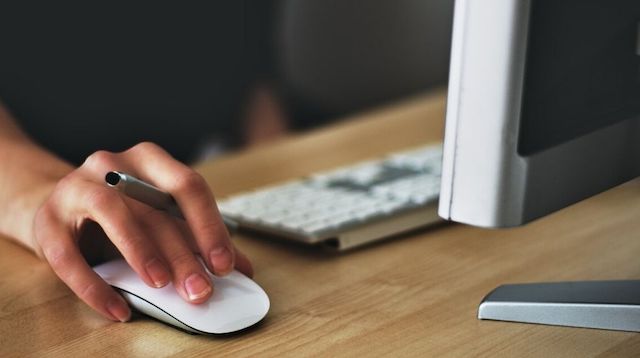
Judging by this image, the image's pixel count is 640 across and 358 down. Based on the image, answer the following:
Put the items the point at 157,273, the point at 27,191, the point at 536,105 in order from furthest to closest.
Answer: the point at 27,191
the point at 157,273
the point at 536,105

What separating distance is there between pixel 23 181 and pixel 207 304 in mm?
306

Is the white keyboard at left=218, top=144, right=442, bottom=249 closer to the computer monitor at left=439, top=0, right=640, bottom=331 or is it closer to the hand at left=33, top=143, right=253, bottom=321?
the hand at left=33, top=143, right=253, bottom=321

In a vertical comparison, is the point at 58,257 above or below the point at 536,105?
below

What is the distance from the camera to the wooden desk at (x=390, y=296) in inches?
28.0

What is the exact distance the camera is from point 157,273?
0.74 metres

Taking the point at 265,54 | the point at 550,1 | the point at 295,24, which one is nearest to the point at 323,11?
the point at 295,24

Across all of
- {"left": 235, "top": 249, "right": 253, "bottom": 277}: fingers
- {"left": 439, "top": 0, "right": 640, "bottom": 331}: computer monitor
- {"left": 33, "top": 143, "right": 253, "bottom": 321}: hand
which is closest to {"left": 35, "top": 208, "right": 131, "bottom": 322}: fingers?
{"left": 33, "top": 143, "right": 253, "bottom": 321}: hand

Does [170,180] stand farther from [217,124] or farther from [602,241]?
[217,124]

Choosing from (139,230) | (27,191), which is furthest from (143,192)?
(27,191)

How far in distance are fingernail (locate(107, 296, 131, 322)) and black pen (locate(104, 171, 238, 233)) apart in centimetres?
8

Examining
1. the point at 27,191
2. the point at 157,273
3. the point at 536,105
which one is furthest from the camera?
the point at 27,191

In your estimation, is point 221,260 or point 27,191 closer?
point 221,260

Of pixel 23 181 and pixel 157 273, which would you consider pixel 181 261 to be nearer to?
pixel 157 273

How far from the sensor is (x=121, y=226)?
759 millimetres
